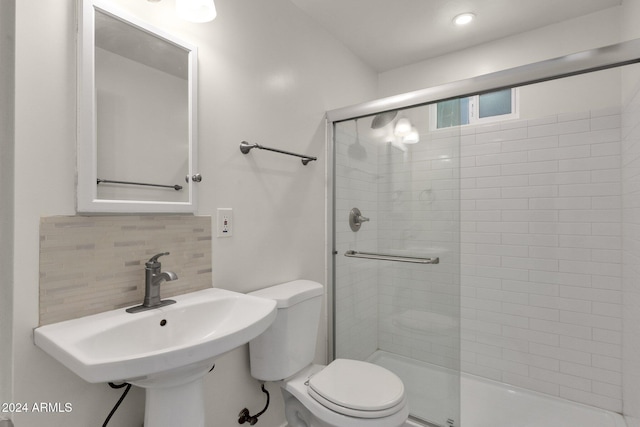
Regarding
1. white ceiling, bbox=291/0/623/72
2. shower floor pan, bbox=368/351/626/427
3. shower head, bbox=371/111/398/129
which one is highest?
white ceiling, bbox=291/0/623/72

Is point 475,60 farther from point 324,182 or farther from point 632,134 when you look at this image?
point 324,182

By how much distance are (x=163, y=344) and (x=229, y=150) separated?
0.84 meters

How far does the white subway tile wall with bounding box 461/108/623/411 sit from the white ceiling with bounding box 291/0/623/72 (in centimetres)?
62

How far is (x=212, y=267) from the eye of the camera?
1.39m

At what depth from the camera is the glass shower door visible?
178 centimetres

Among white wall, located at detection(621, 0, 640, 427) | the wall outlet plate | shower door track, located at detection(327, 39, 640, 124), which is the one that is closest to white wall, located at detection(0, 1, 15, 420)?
the wall outlet plate

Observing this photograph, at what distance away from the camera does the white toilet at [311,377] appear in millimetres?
1283

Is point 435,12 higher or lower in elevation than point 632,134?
higher

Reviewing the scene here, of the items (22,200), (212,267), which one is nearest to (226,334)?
(212,267)

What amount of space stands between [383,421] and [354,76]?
7.22 feet

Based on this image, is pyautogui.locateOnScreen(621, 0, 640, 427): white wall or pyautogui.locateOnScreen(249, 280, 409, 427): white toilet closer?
pyautogui.locateOnScreen(249, 280, 409, 427): white toilet

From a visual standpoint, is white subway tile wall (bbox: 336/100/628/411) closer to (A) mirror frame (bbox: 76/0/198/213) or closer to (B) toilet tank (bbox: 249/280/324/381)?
(B) toilet tank (bbox: 249/280/324/381)

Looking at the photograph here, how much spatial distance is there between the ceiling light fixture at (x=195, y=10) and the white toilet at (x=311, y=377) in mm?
1162

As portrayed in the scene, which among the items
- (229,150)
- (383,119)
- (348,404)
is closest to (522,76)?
(383,119)
